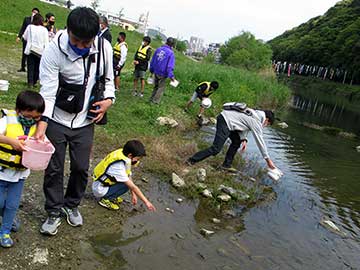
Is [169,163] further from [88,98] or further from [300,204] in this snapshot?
[88,98]

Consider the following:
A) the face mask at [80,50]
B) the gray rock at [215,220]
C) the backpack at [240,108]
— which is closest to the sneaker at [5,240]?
the face mask at [80,50]

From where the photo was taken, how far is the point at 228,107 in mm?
6992

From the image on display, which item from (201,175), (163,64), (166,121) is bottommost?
(201,175)

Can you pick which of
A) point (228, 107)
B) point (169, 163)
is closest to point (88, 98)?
point (169, 163)

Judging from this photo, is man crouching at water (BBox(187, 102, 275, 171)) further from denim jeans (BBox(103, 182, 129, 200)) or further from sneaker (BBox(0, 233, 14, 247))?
sneaker (BBox(0, 233, 14, 247))

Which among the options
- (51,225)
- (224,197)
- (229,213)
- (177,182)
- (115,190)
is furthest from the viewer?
(177,182)

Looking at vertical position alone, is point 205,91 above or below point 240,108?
below

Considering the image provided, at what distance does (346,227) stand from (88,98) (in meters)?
4.90

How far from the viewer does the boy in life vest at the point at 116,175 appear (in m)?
4.47

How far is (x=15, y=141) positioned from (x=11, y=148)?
128mm

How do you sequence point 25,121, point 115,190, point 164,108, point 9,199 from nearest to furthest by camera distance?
point 25,121
point 9,199
point 115,190
point 164,108

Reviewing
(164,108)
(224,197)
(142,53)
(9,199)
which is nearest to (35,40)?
(142,53)

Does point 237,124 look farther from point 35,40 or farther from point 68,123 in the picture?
point 35,40

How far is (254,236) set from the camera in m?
5.15
